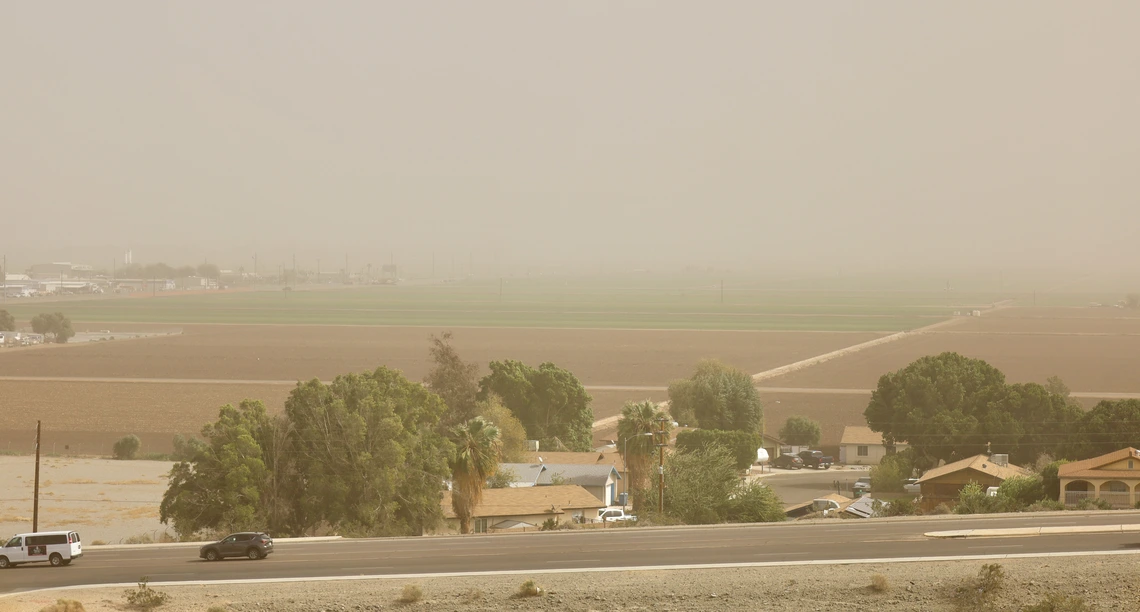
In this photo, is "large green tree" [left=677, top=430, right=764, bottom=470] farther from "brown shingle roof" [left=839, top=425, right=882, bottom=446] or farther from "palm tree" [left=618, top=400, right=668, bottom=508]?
"palm tree" [left=618, top=400, right=668, bottom=508]

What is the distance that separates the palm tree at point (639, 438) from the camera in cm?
5872

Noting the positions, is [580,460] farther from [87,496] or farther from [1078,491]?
[1078,491]

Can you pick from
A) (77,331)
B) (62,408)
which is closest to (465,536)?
(62,408)

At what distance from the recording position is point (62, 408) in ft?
351

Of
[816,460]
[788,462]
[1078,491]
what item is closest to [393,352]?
[788,462]

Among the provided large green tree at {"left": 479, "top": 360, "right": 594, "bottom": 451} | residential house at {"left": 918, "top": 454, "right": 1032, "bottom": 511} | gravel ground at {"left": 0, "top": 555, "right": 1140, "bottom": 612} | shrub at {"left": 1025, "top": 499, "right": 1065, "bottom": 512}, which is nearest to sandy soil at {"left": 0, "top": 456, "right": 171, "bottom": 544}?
gravel ground at {"left": 0, "top": 555, "right": 1140, "bottom": 612}

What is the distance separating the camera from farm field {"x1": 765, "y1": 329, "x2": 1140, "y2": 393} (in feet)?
411

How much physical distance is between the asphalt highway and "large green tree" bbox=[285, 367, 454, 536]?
21.5 ft

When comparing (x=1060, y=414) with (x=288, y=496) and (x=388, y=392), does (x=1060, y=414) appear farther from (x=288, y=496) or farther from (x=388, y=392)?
(x=288, y=496)

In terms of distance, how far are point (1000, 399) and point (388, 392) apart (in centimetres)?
3626

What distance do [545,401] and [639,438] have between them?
80.7 feet

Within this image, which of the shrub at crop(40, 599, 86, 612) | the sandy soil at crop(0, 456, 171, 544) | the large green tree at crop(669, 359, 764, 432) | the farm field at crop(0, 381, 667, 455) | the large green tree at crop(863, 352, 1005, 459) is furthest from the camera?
the farm field at crop(0, 381, 667, 455)

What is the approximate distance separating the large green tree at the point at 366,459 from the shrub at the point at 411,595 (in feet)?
51.4

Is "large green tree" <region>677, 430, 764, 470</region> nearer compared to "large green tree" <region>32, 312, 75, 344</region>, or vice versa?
"large green tree" <region>677, 430, 764, 470</region>
